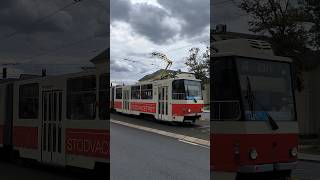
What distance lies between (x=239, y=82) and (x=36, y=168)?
160 centimetres

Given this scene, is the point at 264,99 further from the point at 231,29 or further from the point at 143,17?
the point at 143,17

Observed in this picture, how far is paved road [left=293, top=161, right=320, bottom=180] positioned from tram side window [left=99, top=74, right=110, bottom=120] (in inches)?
46.9

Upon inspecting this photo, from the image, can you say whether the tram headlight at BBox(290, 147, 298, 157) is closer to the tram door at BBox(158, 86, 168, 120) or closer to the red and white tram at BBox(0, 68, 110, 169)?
the tram door at BBox(158, 86, 168, 120)

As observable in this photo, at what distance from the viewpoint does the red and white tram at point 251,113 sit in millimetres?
2777

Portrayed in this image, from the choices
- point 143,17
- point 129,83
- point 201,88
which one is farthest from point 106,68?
point 201,88

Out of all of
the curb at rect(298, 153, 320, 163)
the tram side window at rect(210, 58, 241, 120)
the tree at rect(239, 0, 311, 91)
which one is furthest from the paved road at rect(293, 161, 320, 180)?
the tram side window at rect(210, 58, 241, 120)

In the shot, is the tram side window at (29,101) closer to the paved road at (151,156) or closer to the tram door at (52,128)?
the tram door at (52,128)

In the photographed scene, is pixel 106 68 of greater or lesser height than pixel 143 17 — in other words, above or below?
below

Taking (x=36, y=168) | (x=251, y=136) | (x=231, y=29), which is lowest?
(x=36, y=168)

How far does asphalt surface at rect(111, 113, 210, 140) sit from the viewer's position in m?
2.78

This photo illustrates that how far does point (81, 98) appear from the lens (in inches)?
120

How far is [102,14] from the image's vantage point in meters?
2.89

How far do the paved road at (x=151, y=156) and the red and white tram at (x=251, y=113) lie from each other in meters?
0.11

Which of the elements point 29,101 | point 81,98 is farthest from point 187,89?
point 29,101
